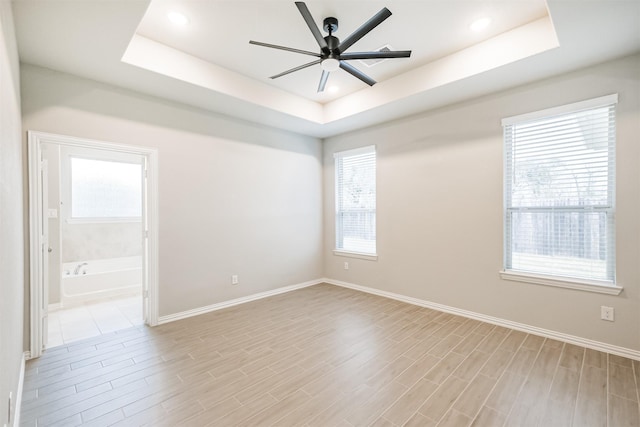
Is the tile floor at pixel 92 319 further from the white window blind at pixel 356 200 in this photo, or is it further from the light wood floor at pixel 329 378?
the white window blind at pixel 356 200

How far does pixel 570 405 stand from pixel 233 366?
2.52m

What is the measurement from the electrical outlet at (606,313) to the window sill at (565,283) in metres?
0.15

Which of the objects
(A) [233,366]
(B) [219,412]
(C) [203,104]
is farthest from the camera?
(C) [203,104]

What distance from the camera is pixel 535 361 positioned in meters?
2.55

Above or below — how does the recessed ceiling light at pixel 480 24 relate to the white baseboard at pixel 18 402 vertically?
above

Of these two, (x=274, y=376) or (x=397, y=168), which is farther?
(x=397, y=168)

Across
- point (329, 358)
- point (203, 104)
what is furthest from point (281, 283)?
point (203, 104)

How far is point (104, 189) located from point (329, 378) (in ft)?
17.8

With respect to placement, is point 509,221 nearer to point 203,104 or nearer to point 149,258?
point 203,104

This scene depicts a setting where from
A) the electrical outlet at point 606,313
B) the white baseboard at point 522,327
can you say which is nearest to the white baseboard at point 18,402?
the white baseboard at point 522,327

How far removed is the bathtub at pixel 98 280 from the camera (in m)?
4.23

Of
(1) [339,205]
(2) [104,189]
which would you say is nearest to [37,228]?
(2) [104,189]

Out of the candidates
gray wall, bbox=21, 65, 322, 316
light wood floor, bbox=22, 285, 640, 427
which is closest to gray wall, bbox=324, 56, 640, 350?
light wood floor, bbox=22, 285, 640, 427

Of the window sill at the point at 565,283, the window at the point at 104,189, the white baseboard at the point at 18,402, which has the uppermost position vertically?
the window at the point at 104,189
